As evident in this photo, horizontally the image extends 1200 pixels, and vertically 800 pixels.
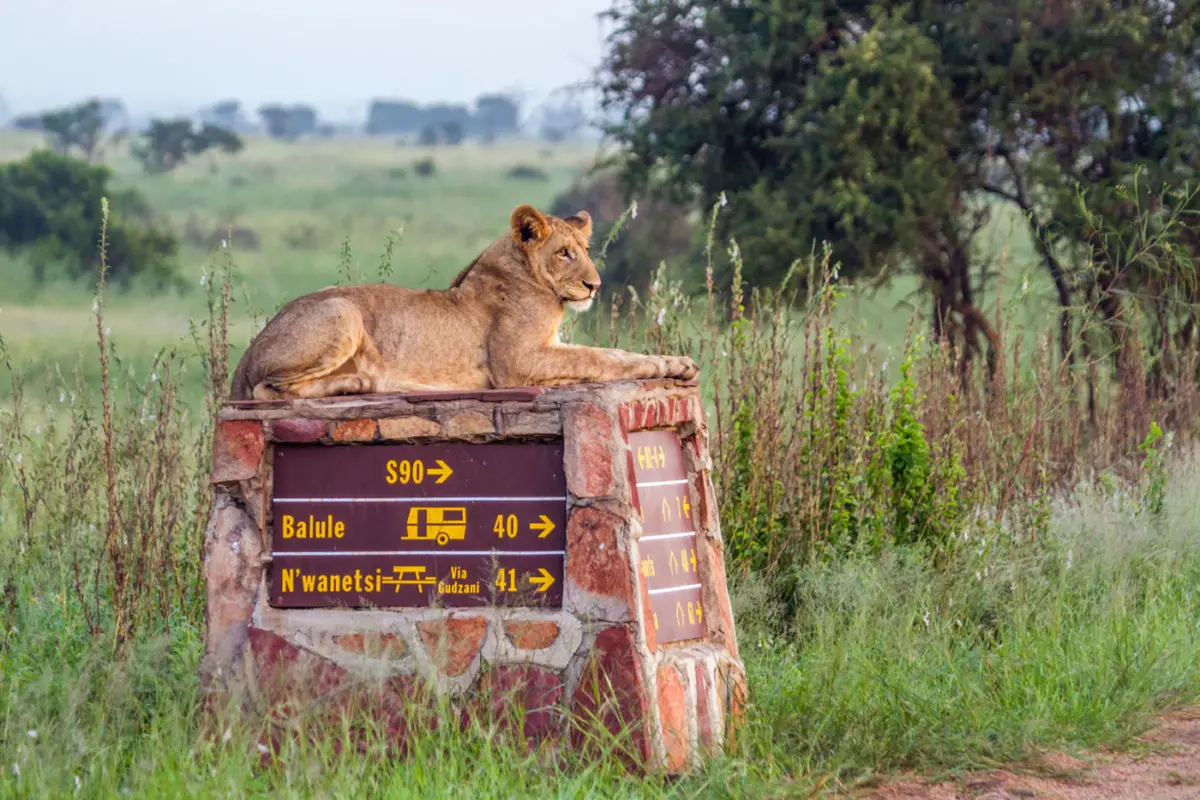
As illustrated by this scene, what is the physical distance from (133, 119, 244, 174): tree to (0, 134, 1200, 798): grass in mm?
47361

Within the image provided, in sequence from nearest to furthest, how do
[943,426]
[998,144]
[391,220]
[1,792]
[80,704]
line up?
[1,792], [80,704], [943,426], [998,144], [391,220]

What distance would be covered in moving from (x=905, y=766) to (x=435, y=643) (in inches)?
65.3

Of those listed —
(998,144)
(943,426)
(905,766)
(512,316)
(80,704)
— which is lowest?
(905,766)

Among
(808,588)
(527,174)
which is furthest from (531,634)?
(527,174)

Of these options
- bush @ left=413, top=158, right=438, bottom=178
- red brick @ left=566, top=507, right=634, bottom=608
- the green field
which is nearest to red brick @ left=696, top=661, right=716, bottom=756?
red brick @ left=566, top=507, right=634, bottom=608

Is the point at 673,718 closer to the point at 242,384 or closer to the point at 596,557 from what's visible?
the point at 596,557

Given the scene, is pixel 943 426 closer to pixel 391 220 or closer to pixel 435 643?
pixel 435 643

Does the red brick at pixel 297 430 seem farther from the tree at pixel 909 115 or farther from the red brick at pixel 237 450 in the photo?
the tree at pixel 909 115

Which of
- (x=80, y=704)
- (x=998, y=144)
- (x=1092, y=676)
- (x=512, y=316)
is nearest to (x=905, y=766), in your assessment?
(x=1092, y=676)

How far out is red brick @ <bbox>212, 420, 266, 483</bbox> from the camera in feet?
16.5

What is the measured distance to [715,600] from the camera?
534cm

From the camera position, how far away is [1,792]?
13.9 ft

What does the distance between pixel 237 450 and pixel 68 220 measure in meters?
29.7

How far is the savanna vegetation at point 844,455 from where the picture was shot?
4.96 metres
